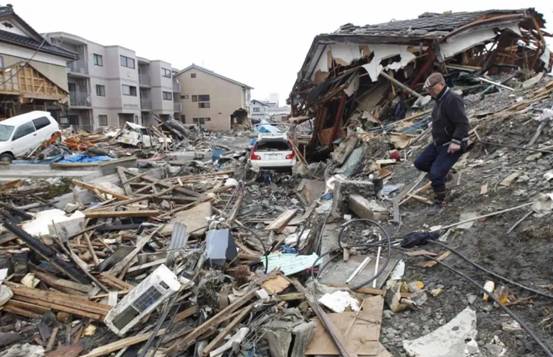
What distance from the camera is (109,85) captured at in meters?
42.1

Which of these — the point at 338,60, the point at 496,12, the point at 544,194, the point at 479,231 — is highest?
the point at 496,12

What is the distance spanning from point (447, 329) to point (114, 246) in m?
5.49

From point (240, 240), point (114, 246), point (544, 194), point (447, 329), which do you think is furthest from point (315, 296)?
point (114, 246)

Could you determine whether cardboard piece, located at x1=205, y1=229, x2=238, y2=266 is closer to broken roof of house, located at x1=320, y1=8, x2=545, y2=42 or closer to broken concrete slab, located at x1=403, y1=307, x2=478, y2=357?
broken concrete slab, located at x1=403, y1=307, x2=478, y2=357

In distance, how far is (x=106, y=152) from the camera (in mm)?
16953

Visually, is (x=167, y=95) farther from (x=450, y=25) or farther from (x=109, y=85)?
(x=450, y=25)

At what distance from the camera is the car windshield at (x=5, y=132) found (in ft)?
50.8

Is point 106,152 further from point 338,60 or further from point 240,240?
point 240,240

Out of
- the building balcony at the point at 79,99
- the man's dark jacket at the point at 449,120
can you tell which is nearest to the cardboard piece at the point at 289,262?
the man's dark jacket at the point at 449,120

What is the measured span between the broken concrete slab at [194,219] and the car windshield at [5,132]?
38.0 feet

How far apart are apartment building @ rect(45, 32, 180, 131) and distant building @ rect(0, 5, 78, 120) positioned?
357 inches

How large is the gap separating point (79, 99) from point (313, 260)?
40.3 metres

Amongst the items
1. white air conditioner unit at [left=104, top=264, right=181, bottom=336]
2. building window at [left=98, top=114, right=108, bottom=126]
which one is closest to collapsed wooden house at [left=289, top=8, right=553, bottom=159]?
white air conditioner unit at [left=104, top=264, right=181, bottom=336]

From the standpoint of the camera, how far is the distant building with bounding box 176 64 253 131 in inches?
2076
